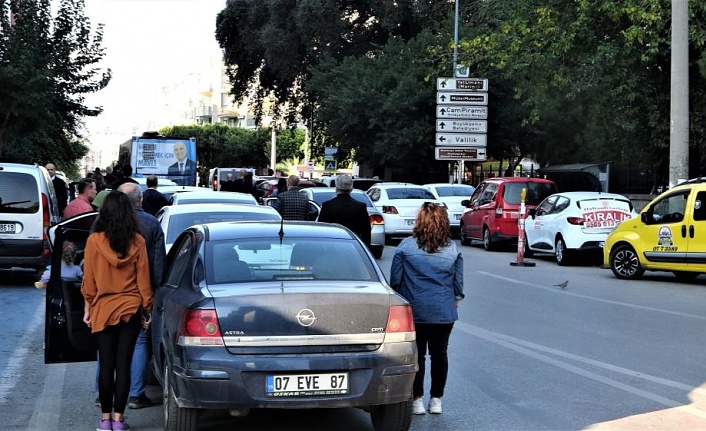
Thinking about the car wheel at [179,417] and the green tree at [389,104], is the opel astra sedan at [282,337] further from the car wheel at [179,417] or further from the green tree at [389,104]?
the green tree at [389,104]

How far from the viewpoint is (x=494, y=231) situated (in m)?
26.3

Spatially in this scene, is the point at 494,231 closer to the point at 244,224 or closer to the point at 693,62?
the point at 693,62

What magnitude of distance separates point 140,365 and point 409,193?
71.7ft

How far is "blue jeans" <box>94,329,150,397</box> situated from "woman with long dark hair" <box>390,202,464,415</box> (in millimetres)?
1931

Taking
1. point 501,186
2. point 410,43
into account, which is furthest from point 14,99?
point 410,43

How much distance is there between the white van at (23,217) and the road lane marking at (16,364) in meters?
3.76

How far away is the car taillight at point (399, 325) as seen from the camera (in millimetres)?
6535

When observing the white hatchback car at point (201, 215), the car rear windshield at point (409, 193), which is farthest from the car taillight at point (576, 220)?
the white hatchback car at point (201, 215)

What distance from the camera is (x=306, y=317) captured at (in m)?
6.33

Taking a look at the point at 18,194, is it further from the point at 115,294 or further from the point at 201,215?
the point at 115,294

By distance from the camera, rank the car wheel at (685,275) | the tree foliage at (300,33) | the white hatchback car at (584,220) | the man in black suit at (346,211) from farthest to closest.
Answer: the tree foliage at (300,33) → the white hatchback car at (584,220) → the car wheel at (685,275) → the man in black suit at (346,211)

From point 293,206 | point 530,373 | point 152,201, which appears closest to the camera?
point 530,373

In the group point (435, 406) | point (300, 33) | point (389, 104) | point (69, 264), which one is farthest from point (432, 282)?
point (300, 33)

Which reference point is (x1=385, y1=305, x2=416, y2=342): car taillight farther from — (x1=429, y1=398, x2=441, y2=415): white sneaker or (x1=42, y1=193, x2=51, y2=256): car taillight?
(x1=42, y1=193, x2=51, y2=256): car taillight
